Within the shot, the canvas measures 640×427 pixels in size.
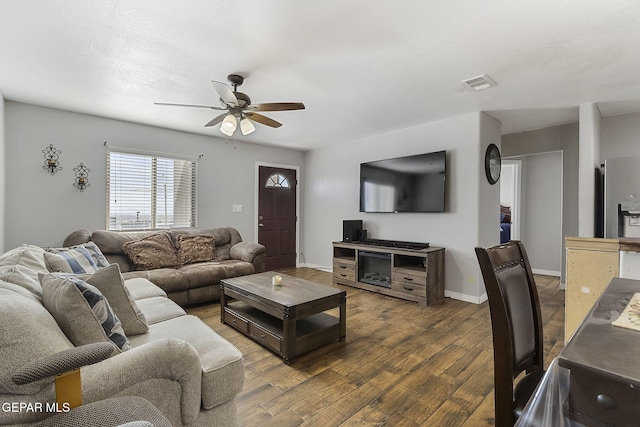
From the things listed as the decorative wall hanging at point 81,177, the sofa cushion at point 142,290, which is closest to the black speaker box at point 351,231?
the sofa cushion at point 142,290

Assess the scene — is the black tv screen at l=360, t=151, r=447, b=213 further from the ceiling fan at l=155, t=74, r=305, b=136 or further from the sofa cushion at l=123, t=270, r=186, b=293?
the sofa cushion at l=123, t=270, r=186, b=293

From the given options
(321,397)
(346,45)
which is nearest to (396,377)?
(321,397)

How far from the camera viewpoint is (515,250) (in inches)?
49.9

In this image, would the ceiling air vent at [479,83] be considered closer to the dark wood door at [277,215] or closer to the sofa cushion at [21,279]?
the sofa cushion at [21,279]

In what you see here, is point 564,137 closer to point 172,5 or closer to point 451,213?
point 451,213

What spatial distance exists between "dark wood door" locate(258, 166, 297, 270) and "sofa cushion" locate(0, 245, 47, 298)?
3774 millimetres

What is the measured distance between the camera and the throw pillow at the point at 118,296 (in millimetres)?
1567

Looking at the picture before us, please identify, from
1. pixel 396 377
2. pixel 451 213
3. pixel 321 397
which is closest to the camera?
pixel 321 397

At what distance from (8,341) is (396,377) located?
6.77 ft

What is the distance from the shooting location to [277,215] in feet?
19.2

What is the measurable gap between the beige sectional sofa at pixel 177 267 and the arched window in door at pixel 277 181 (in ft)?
5.93

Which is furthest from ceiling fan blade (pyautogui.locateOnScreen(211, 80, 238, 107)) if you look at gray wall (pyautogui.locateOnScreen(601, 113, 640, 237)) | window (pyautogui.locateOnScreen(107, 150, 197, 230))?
gray wall (pyautogui.locateOnScreen(601, 113, 640, 237))

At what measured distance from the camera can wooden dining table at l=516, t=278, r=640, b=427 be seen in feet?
1.94

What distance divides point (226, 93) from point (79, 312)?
6.17 ft
